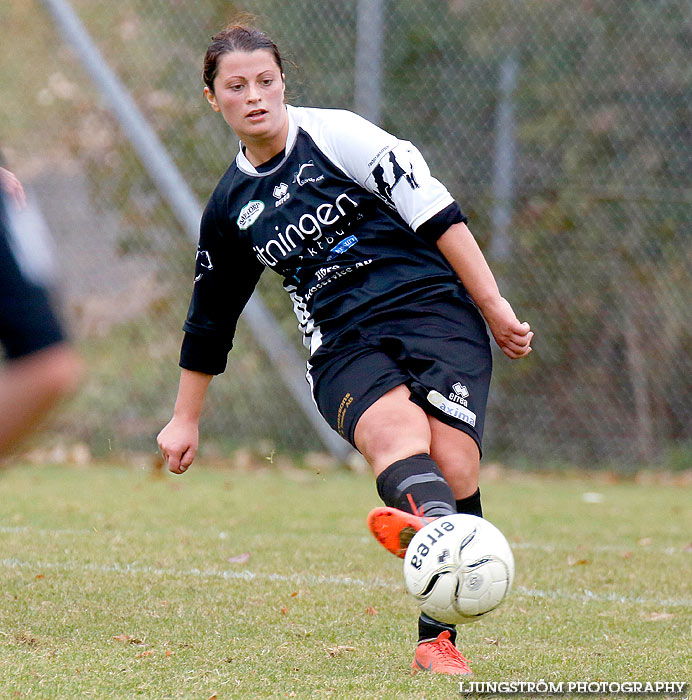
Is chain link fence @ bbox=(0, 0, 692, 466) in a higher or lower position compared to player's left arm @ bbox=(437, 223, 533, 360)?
lower

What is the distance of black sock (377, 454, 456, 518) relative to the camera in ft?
8.68

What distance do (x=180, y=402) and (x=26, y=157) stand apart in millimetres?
5708

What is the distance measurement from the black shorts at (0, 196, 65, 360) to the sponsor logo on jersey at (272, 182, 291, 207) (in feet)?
4.49

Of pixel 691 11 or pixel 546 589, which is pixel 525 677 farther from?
pixel 691 11

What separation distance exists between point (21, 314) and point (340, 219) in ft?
4.77

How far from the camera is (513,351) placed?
3.07m

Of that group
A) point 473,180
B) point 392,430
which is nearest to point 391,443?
point 392,430

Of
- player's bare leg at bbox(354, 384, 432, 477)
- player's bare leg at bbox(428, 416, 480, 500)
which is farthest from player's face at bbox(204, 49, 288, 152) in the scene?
player's bare leg at bbox(428, 416, 480, 500)

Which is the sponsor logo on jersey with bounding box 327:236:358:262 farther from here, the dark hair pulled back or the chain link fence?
the chain link fence

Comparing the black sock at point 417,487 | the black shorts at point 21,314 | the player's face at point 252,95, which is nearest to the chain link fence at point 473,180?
the player's face at point 252,95

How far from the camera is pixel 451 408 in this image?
9.68ft

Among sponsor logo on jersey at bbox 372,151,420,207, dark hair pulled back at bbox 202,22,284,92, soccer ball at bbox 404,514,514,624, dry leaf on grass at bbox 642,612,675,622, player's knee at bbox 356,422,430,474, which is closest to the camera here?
soccer ball at bbox 404,514,514,624

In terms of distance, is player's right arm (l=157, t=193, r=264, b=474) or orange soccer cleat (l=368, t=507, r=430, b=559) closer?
orange soccer cleat (l=368, t=507, r=430, b=559)

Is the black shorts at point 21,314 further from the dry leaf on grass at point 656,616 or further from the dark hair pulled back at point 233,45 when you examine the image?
the dry leaf on grass at point 656,616
